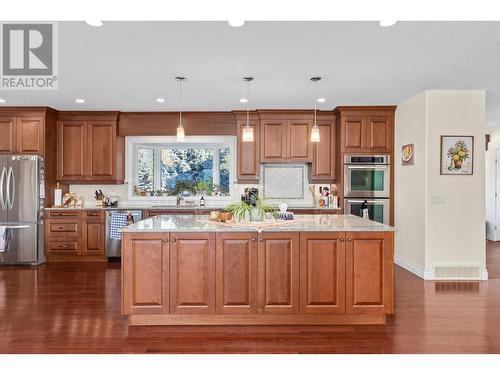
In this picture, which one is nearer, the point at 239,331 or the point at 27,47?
the point at 239,331

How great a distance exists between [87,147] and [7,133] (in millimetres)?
1163

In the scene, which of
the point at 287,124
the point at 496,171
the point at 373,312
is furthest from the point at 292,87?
the point at 496,171

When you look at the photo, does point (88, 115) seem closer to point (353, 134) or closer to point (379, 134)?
point (353, 134)

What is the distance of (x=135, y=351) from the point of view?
264 cm

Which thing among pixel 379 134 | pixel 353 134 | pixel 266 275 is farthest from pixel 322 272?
pixel 379 134

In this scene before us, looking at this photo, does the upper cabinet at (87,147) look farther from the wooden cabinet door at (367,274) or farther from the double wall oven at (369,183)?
the wooden cabinet door at (367,274)

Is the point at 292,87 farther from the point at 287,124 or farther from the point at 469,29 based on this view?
the point at 469,29

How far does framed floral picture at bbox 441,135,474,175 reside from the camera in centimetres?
473

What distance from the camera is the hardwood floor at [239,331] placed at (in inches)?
106

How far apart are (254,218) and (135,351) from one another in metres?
1.51

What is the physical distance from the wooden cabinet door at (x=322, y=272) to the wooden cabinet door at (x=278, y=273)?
0.20 ft

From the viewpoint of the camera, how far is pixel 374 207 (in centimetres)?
563

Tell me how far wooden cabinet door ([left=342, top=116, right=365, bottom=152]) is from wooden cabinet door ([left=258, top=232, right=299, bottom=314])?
292 cm

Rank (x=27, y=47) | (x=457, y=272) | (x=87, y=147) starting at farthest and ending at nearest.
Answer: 1. (x=87, y=147)
2. (x=457, y=272)
3. (x=27, y=47)
